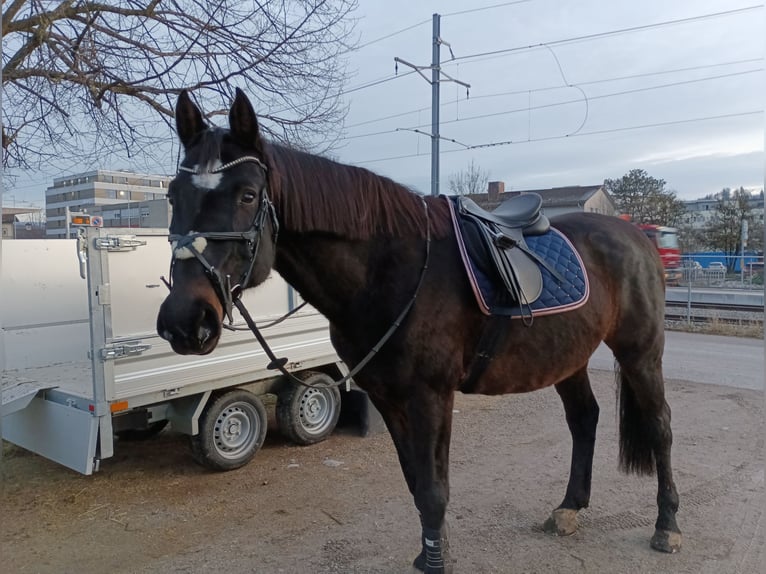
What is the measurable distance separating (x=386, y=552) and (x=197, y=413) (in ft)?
6.31

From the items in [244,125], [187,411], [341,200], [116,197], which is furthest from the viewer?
[116,197]

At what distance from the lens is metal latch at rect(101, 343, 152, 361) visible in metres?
3.85

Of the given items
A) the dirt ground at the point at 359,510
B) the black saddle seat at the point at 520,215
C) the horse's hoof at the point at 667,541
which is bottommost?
the dirt ground at the point at 359,510

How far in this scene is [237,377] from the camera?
4.66m

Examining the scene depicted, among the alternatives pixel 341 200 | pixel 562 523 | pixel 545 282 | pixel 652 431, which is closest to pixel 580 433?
pixel 652 431

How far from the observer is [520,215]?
3.19m

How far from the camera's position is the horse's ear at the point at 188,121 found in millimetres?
2090

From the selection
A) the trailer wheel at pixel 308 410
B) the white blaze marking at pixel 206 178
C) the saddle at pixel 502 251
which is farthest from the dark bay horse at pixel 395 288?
the trailer wheel at pixel 308 410

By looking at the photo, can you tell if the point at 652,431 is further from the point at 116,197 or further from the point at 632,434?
the point at 116,197

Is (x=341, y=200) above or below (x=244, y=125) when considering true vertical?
below

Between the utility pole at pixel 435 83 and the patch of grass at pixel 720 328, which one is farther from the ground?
the utility pole at pixel 435 83

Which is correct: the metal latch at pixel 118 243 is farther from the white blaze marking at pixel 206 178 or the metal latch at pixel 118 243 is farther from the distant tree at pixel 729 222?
the distant tree at pixel 729 222

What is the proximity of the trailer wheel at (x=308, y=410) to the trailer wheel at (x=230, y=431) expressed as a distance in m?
0.31

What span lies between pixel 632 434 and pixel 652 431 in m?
0.15
